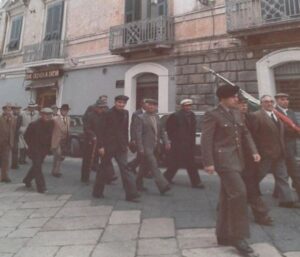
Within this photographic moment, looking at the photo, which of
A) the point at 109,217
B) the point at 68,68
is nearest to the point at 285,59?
the point at 109,217

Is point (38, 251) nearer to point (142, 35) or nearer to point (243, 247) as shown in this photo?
point (243, 247)

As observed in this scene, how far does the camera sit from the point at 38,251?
388 cm

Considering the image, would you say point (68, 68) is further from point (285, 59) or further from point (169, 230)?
point (169, 230)

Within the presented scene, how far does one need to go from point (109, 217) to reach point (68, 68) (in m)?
12.4

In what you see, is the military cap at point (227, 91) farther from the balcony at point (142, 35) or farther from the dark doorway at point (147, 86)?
the dark doorway at point (147, 86)

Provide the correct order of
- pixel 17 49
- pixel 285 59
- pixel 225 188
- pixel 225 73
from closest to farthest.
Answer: pixel 225 188
pixel 285 59
pixel 225 73
pixel 17 49

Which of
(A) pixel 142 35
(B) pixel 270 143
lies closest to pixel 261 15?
(A) pixel 142 35

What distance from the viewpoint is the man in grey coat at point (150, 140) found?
6.18 metres

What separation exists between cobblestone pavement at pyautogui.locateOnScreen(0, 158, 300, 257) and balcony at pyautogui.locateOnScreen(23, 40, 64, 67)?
1063 centimetres

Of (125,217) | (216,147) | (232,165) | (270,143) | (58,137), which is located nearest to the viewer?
(232,165)

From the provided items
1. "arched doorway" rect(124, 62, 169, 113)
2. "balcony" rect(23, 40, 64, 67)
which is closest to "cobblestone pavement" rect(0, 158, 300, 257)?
"arched doorway" rect(124, 62, 169, 113)

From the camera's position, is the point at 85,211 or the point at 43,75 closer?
the point at 85,211

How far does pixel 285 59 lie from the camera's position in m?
10.9

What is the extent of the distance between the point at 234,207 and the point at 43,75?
48.6ft
